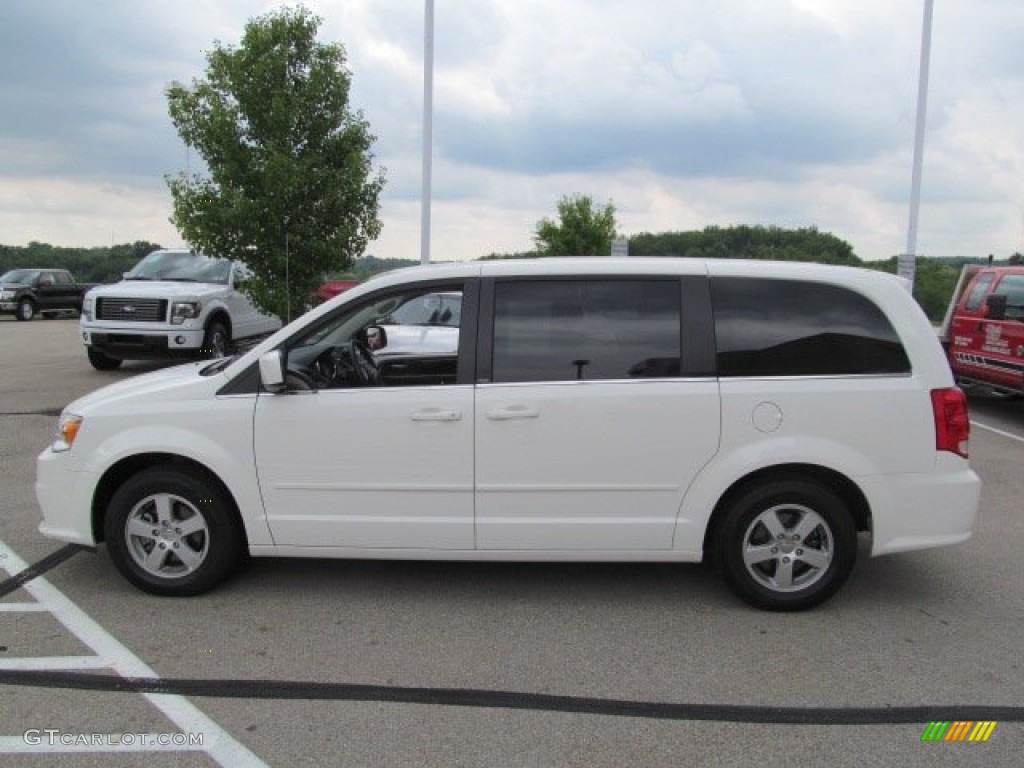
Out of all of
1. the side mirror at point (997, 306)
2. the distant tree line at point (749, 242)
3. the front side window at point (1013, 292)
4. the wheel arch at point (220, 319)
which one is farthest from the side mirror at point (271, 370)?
the distant tree line at point (749, 242)

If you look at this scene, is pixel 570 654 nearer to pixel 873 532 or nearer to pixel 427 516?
pixel 427 516

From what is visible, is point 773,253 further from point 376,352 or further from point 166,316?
point 376,352

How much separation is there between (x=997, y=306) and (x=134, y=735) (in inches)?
423

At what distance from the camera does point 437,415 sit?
13.6 feet

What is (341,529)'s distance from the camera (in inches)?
168

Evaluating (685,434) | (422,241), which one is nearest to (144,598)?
(685,434)

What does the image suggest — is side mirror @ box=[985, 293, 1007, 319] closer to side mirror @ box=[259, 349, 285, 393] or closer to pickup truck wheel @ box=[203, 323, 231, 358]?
side mirror @ box=[259, 349, 285, 393]

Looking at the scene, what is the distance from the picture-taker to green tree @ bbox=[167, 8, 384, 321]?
10.8 meters

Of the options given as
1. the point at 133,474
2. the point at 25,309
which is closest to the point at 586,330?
the point at 133,474

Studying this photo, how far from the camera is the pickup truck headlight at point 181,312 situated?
40.9ft

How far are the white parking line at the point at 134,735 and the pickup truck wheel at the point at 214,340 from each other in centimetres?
893

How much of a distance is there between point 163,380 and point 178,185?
7592 millimetres

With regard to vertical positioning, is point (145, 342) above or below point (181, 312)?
→ below

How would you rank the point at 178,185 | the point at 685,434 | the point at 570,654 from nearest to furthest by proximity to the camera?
the point at 570,654
the point at 685,434
the point at 178,185
